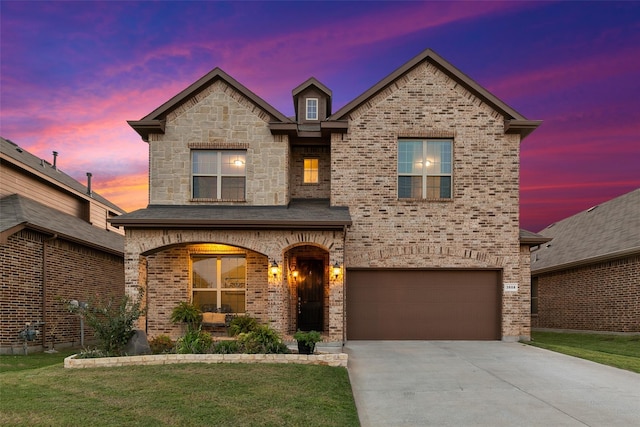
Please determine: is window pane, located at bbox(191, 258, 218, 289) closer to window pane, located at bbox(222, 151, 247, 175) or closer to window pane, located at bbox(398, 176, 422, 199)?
window pane, located at bbox(222, 151, 247, 175)

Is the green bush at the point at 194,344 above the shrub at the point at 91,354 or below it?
above

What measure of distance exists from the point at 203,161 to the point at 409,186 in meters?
6.98

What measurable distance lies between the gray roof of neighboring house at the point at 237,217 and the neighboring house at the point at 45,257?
114 inches

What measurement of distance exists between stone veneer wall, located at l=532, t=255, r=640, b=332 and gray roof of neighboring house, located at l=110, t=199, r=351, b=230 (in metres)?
11.2

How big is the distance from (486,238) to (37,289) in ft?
47.8

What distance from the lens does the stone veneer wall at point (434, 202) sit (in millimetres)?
15312

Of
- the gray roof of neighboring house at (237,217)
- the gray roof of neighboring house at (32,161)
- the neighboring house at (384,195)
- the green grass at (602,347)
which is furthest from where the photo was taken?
the gray roof of neighboring house at (32,161)

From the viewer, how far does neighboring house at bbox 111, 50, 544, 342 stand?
15.3 meters

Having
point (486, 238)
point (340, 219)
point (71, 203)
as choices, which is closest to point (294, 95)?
point (340, 219)

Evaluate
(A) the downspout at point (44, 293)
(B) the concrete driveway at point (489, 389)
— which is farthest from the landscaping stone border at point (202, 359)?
(A) the downspout at point (44, 293)

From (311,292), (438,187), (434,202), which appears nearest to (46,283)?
(311,292)

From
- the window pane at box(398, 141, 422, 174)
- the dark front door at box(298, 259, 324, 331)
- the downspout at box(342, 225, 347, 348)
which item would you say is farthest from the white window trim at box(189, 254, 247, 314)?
the window pane at box(398, 141, 422, 174)

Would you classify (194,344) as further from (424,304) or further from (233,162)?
(424,304)

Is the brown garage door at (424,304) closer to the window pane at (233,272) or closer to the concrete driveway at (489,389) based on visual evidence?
the concrete driveway at (489,389)
